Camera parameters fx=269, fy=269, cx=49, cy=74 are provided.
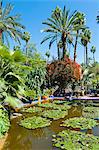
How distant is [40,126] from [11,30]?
50.4 feet

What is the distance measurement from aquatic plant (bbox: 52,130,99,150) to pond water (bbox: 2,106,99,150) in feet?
1.13

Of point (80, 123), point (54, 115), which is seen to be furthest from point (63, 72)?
point (80, 123)

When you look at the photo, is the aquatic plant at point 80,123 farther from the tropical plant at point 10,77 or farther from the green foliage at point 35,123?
the tropical plant at point 10,77

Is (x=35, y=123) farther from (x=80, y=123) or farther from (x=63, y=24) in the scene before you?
(x=63, y=24)

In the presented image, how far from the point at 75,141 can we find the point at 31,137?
2.19 metres

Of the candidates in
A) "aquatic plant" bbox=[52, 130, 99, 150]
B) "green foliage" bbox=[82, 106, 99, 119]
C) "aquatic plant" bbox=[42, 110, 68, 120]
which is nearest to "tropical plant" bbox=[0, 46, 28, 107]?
"aquatic plant" bbox=[52, 130, 99, 150]

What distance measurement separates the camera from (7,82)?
472 inches

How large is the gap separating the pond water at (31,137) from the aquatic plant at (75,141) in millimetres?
346

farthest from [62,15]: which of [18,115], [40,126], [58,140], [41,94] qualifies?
[58,140]

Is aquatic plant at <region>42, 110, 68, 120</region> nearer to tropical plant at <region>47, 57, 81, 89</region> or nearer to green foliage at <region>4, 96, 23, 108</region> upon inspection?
green foliage at <region>4, 96, 23, 108</region>

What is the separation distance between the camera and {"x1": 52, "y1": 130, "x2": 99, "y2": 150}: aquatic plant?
31.4 feet

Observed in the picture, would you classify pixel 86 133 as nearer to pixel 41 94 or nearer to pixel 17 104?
pixel 17 104

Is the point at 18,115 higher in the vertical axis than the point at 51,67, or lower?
lower

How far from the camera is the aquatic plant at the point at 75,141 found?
958 centimetres
